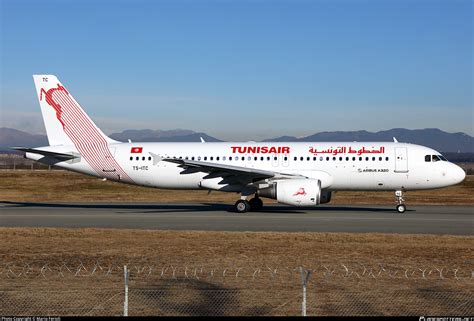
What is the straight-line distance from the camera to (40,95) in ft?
129

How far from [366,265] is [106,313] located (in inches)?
335

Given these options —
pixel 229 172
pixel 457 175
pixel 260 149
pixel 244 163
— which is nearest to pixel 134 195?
pixel 244 163

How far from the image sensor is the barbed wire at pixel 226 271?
17.0 meters

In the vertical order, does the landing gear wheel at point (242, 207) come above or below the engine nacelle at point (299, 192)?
below

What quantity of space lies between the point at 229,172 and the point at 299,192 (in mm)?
3867

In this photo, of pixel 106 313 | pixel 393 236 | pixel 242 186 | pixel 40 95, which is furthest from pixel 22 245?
pixel 40 95

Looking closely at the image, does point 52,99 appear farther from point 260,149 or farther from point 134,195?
point 134,195

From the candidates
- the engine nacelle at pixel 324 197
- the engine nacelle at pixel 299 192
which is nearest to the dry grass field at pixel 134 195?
the engine nacelle at pixel 324 197

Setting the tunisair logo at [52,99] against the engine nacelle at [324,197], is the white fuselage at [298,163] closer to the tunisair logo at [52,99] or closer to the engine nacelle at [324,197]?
the engine nacelle at [324,197]

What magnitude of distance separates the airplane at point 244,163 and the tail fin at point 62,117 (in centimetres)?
6

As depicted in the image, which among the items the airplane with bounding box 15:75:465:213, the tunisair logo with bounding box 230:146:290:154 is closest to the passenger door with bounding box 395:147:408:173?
the airplane with bounding box 15:75:465:213

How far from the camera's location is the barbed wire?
17.0m

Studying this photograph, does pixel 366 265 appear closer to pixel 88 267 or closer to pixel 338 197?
pixel 88 267

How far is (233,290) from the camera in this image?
15.0 meters
